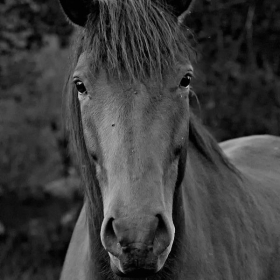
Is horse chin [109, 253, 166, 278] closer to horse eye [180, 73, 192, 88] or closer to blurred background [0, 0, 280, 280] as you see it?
horse eye [180, 73, 192, 88]

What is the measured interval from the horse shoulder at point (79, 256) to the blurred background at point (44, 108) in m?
2.82

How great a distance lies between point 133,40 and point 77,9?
41cm

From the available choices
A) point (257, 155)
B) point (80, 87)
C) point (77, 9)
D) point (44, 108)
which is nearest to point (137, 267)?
point (80, 87)

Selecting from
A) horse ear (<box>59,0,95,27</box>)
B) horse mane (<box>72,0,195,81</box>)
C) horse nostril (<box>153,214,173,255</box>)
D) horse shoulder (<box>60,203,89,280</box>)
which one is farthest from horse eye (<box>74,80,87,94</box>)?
horse shoulder (<box>60,203,89,280</box>)

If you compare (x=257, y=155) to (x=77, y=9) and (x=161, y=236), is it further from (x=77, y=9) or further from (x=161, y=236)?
(x=161, y=236)

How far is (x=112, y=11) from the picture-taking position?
104 inches

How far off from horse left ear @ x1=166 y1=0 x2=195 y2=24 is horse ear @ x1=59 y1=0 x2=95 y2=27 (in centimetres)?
38

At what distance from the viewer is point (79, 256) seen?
10.7 feet

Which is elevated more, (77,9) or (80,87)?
(77,9)

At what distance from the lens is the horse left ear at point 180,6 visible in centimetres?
282

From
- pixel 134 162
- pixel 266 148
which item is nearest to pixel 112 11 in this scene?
pixel 134 162

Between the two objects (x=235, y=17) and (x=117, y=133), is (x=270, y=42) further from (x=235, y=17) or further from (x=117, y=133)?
(x=117, y=133)

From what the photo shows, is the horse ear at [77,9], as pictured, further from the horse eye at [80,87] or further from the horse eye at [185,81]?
the horse eye at [185,81]

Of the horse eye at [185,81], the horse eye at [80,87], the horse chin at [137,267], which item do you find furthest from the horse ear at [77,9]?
the horse chin at [137,267]
